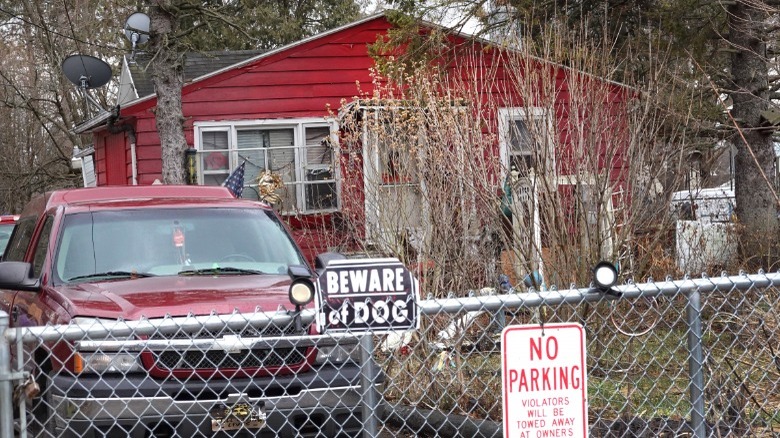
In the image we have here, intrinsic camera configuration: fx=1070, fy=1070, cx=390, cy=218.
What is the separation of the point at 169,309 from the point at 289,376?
0.73 m

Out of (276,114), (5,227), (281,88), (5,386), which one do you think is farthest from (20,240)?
(281,88)

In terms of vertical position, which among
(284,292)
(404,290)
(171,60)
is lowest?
(284,292)

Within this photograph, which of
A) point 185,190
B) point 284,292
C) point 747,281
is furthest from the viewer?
point 185,190

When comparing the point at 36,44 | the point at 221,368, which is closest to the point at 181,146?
the point at 221,368

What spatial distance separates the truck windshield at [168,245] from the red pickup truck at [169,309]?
0.03ft

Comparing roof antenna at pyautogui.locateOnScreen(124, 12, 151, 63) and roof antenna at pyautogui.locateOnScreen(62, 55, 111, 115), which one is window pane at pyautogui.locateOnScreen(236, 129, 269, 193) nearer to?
roof antenna at pyautogui.locateOnScreen(62, 55, 111, 115)

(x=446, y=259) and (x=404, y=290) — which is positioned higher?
(x=404, y=290)

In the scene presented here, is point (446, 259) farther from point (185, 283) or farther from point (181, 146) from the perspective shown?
point (181, 146)

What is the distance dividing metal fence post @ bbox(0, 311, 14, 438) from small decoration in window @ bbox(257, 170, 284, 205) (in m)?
12.2

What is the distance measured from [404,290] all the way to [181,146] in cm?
1092

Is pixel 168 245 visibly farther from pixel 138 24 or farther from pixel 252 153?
pixel 252 153

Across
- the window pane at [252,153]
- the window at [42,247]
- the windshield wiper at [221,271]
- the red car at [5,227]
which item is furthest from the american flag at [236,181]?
the windshield wiper at [221,271]

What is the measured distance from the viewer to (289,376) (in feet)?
18.4

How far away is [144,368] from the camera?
544 cm
